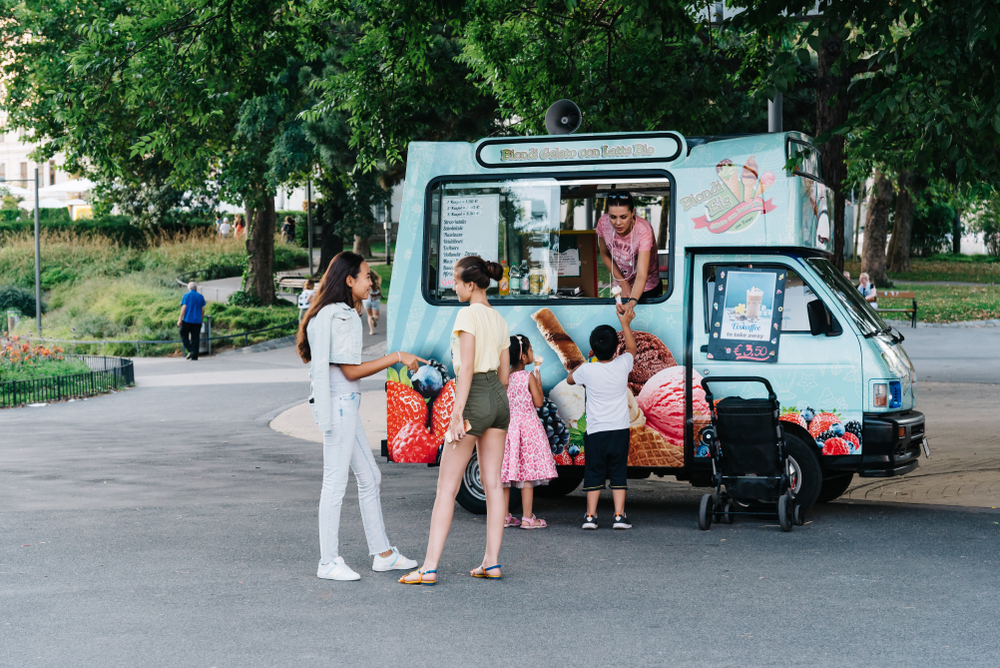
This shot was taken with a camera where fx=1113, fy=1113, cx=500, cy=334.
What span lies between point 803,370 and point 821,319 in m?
0.40

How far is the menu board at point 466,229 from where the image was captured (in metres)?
8.87

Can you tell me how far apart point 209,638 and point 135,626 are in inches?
18.8

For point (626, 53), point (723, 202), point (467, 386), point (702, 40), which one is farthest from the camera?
point (702, 40)

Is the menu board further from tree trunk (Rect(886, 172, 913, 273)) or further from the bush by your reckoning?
tree trunk (Rect(886, 172, 913, 273))

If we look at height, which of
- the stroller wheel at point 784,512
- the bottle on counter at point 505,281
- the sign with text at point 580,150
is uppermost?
the sign with text at point 580,150

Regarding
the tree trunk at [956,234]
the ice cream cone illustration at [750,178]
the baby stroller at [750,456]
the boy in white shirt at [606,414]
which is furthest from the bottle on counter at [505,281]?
the tree trunk at [956,234]

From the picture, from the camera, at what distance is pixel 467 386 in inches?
247

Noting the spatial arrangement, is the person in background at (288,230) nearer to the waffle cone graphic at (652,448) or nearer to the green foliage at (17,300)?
the green foliage at (17,300)

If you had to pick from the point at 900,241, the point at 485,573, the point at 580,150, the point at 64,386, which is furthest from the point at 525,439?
the point at 900,241

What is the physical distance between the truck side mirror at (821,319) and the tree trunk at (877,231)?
1244 inches

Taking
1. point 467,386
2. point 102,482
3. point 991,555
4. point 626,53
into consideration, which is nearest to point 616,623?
point 467,386

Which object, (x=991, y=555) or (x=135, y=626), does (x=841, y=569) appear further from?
(x=135, y=626)

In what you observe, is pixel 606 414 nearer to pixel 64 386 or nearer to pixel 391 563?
pixel 391 563

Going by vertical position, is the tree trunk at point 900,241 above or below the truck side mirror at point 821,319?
above
